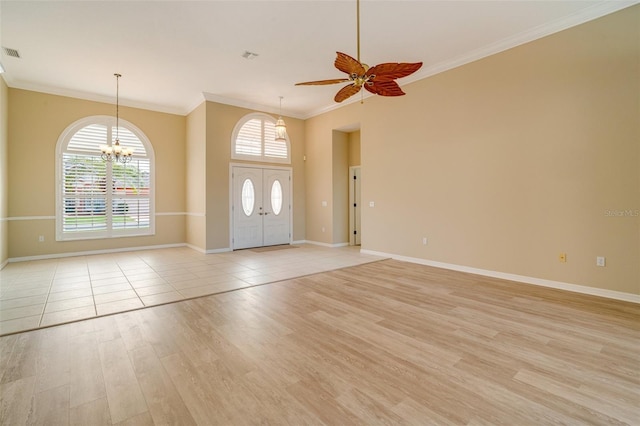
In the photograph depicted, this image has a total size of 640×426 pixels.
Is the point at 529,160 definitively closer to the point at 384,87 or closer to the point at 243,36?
the point at 384,87

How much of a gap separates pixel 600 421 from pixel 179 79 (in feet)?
24.1

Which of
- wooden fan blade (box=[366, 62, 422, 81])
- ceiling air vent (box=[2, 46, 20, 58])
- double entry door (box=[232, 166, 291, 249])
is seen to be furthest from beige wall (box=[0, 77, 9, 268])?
wooden fan blade (box=[366, 62, 422, 81])

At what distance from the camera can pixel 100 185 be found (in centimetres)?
698

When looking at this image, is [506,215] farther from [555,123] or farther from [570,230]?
[555,123]

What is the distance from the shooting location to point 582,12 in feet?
12.5

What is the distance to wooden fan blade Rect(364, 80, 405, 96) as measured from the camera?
3307 mm

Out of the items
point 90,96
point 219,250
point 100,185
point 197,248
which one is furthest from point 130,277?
point 90,96

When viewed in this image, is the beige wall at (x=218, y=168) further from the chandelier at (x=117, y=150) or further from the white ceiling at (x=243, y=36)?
the chandelier at (x=117, y=150)

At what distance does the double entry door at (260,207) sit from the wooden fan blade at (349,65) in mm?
5062

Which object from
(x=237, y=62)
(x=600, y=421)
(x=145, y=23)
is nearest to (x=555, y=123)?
(x=600, y=421)

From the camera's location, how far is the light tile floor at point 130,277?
3.40 meters

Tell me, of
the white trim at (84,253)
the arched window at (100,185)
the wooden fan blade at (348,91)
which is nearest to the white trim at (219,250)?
the white trim at (84,253)

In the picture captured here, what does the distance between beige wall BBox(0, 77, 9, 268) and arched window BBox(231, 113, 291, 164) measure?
13.9 ft

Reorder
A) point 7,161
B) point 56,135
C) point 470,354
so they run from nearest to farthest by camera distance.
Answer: point 470,354 < point 7,161 < point 56,135
